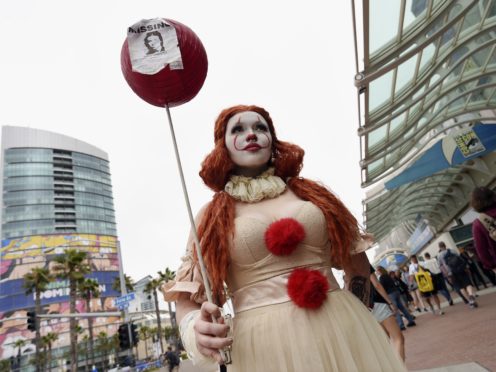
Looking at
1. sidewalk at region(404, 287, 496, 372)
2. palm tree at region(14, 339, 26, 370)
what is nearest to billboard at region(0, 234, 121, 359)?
palm tree at region(14, 339, 26, 370)

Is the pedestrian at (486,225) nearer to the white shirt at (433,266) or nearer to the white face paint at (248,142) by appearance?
the white face paint at (248,142)

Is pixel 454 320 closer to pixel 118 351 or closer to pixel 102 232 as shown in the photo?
pixel 118 351

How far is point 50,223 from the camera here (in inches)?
2761

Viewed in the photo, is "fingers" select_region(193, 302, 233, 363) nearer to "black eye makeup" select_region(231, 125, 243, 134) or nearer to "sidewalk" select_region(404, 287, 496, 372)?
"black eye makeup" select_region(231, 125, 243, 134)

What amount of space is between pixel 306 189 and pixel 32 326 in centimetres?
1977

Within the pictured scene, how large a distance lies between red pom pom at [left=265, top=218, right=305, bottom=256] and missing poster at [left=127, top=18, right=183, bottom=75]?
0.83 metres

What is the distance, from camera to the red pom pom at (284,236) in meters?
1.35

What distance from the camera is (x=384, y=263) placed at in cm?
3047

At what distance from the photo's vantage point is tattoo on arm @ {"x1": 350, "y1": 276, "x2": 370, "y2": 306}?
1580mm

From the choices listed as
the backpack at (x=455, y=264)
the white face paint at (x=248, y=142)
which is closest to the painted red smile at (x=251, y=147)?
the white face paint at (x=248, y=142)

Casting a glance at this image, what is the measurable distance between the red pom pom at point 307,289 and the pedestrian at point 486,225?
286cm

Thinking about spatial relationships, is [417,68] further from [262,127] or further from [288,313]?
[288,313]

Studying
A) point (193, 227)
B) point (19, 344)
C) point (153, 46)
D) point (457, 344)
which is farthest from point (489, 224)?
point (19, 344)

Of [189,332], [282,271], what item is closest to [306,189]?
[282,271]
